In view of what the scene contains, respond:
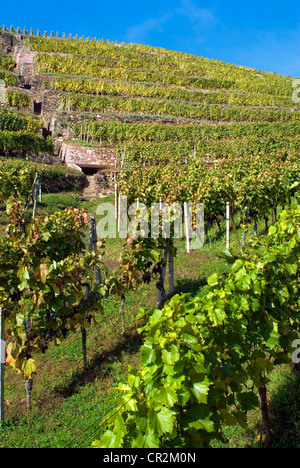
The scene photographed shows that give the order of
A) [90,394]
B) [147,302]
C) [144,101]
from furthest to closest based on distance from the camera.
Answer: [144,101] → [147,302] → [90,394]

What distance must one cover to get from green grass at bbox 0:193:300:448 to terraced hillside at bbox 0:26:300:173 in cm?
2098

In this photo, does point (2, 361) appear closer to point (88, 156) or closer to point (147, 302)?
point (147, 302)

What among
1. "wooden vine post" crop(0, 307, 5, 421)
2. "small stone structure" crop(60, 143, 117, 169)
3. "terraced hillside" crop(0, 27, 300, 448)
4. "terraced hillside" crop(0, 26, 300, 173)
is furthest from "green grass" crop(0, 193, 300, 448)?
"terraced hillside" crop(0, 26, 300, 173)

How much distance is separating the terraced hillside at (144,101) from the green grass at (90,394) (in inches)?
826

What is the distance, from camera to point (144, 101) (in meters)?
36.6

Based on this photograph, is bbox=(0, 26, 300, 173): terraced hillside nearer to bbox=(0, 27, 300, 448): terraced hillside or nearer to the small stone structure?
the small stone structure

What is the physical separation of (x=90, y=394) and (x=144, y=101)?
115 feet

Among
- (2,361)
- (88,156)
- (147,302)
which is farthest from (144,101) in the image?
(2,361)

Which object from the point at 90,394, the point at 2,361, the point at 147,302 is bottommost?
the point at 90,394

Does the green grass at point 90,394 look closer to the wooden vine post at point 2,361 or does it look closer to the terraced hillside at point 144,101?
the wooden vine post at point 2,361

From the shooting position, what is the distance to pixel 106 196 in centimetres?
2248

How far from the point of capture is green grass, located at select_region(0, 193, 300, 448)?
416 cm

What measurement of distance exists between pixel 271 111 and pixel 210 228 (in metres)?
28.3

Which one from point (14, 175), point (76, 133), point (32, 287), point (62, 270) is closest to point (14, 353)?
point (32, 287)
